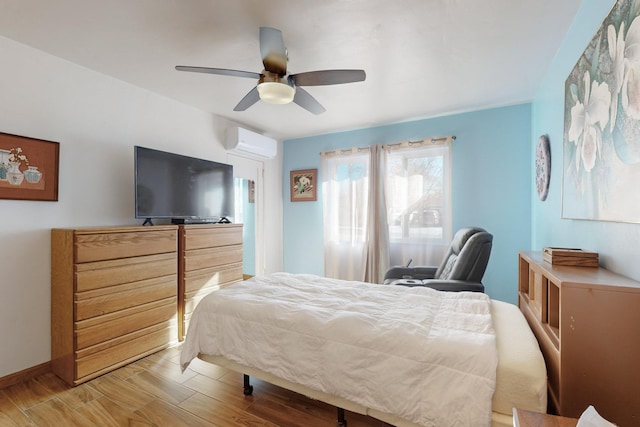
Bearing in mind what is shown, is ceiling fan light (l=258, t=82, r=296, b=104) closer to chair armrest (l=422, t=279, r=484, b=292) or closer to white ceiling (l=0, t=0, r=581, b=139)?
white ceiling (l=0, t=0, r=581, b=139)

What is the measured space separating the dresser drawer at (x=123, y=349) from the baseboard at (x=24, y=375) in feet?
1.45

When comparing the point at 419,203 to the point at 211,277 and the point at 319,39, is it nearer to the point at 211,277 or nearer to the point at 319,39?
the point at 319,39

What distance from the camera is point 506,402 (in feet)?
3.57

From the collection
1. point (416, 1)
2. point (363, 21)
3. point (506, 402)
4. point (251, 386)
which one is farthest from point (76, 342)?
point (416, 1)

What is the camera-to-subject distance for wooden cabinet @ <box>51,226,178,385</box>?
79.3 inches

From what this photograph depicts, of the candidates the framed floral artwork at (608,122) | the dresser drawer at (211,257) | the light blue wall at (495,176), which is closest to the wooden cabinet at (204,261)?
the dresser drawer at (211,257)

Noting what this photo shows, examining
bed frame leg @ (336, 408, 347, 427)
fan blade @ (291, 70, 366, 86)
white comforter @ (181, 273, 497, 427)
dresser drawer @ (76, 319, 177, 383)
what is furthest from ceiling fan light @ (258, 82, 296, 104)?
dresser drawer @ (76, 319, 177, 383)

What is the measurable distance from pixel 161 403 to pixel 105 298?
0.93 metres

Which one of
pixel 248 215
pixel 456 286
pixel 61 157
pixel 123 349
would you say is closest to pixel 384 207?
pixel 456 286

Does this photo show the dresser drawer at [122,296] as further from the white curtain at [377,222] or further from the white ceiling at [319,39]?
the white curtain at [377,222]

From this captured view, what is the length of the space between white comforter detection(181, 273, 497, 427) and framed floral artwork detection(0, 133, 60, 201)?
5.25ft

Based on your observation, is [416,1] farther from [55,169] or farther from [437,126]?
[55,169]

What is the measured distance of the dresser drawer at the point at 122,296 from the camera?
204 centimetres

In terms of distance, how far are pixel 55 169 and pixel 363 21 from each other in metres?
2.61
